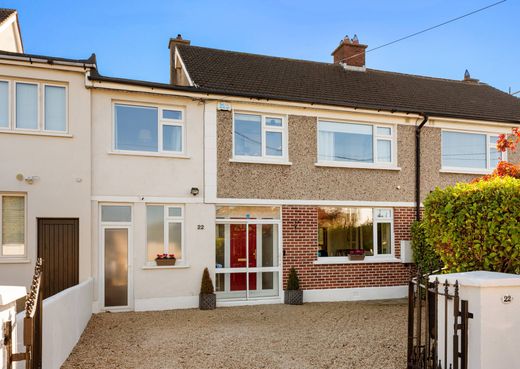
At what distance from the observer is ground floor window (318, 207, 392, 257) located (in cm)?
1198

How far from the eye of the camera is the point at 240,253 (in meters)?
11.3

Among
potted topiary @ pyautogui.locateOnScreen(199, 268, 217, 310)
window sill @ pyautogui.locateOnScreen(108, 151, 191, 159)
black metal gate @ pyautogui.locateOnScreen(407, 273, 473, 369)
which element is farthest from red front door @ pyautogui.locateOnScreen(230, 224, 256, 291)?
black metal gate @ pyautogui.locateOnScreen(407, 273, 473, 369)

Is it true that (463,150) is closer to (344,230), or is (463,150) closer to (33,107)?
(344,230)

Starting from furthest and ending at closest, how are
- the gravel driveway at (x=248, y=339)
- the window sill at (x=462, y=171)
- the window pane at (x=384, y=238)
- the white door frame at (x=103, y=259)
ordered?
the window sill at (x=462, y=171)
the window pane at (x=384, y=238)
the white door frame at (x=103, y=259)
the gravel driveway at (x=248, y=339)

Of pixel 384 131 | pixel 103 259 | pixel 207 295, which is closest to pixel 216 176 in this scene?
pixel 207 295

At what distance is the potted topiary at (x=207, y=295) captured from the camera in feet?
34.3

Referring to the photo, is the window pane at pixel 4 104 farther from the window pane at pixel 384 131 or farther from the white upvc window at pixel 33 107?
the window pane at pixel 384 131

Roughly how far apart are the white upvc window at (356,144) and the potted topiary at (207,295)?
4.11 metres

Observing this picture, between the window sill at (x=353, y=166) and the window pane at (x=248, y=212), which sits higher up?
the window sill at (x=353, y=166)

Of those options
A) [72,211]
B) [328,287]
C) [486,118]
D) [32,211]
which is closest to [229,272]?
[328,287]

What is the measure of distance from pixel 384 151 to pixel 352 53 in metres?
5.34

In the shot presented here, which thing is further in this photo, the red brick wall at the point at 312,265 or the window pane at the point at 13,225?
the red brick wall at the point at 312,265

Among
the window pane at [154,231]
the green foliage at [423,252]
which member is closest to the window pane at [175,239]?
the window pane at [154,231]

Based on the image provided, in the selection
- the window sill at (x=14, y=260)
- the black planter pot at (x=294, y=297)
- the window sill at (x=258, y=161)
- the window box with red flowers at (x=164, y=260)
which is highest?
the window sill at (x=258, y=161)
